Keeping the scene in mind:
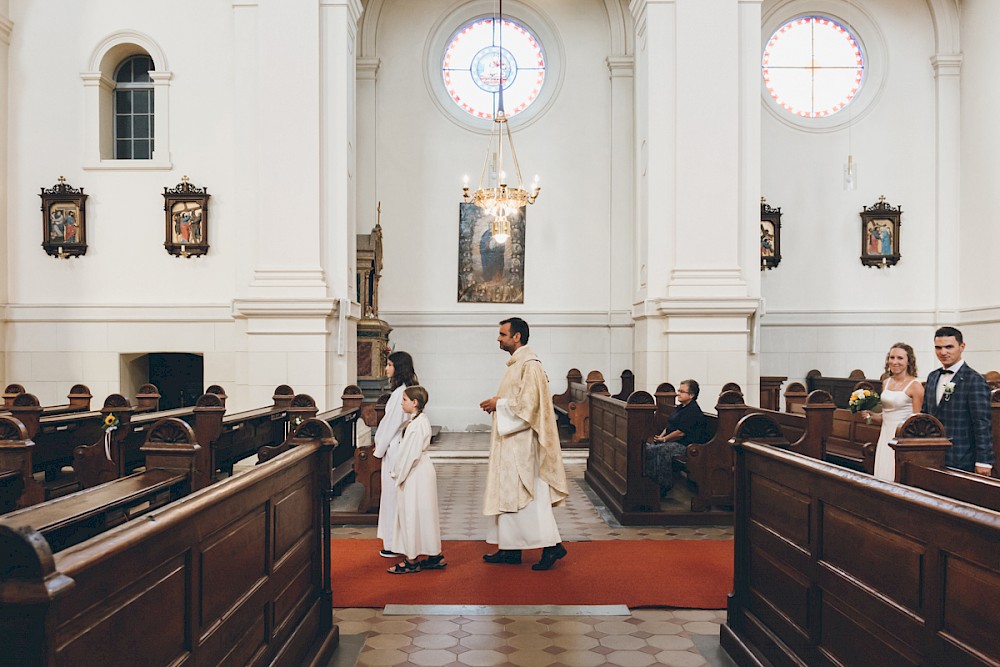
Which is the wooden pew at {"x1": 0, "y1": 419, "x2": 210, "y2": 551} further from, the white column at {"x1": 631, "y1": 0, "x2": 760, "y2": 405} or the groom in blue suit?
the white column at {"x1": 631, "y1": 0, "x2": 760, "y2": 405}

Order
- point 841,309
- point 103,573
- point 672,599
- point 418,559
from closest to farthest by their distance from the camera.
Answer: point 103,573 < point 672,599 < point 418,559 < point 841,309

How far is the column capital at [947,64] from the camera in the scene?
13633 millimetres

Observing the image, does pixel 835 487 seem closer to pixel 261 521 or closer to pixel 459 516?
pixel 261 521

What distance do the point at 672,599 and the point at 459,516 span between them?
2.84 m

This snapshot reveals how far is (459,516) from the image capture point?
729 centimetres

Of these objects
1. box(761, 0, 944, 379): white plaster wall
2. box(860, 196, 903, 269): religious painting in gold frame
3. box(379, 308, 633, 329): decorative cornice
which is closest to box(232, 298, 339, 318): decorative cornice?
box(379, 308, 633, 329): decorative cornice

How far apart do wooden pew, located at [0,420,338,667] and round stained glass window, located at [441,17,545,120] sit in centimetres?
1156

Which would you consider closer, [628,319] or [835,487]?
[835,487]

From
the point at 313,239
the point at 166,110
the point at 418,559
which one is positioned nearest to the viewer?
the point at 418,559

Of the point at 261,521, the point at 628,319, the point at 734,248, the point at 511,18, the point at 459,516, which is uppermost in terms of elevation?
the point at 511,18

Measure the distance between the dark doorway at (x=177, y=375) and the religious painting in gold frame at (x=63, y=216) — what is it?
2.15 metres

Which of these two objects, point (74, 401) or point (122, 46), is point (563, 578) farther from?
point (122, 46)

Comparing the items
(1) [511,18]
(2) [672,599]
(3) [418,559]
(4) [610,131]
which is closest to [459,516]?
(3) [418,559]

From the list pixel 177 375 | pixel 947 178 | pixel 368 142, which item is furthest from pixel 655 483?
pixel 947 178
